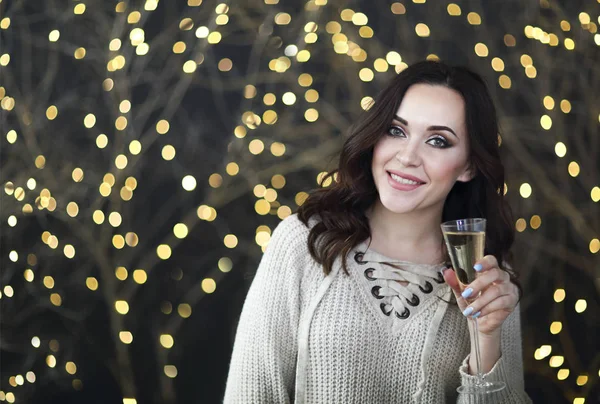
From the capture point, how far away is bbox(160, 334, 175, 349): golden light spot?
6.18 feet

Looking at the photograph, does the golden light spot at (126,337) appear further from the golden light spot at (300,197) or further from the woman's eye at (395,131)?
the woman's eye at (395,131)

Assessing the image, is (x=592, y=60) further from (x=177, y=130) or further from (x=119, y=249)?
(x=119, y=249)

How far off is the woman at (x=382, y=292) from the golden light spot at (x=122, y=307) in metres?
0.31

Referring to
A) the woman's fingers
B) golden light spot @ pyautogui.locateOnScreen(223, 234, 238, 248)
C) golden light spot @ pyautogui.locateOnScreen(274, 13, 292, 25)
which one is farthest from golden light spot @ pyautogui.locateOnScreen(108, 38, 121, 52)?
the woman's fingers

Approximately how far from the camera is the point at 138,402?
1922 millimetres

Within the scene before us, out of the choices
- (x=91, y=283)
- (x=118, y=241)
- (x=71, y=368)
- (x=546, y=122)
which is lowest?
(x=71, y=368)

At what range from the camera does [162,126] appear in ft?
6.05

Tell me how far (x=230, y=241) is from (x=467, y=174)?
1.78ft

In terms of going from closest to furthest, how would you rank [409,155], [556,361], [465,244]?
[465,244] < [409,155] < [556,361]

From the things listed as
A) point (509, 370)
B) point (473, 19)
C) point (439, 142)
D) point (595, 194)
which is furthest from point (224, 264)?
point (595, 194)

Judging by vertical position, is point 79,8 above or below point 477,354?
above

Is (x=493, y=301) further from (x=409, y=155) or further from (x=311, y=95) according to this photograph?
(x=311, y=95)

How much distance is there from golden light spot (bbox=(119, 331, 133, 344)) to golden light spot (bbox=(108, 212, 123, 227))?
248mm

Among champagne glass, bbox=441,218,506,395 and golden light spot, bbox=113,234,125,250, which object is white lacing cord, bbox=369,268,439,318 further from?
golden light spot, bbox=113,234,125,250
